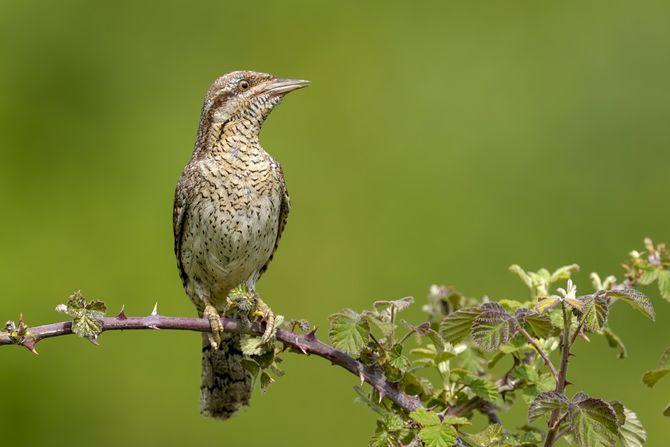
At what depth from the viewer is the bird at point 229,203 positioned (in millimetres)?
3824

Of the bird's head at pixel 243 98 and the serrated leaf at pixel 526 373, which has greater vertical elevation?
the bird's head at pixel 243 98

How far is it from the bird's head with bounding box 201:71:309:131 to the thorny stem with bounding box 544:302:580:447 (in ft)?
6.69

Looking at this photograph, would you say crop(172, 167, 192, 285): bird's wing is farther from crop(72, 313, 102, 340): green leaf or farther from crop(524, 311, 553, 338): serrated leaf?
crop(524, 311, 553, 338): serrated leaf

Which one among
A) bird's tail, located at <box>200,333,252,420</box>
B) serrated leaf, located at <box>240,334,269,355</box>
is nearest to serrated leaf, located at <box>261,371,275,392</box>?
serrated leaf, located at <box>240,334,269,355</box>

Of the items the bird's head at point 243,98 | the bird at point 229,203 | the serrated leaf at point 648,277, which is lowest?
the serrated leaf at point 648,277

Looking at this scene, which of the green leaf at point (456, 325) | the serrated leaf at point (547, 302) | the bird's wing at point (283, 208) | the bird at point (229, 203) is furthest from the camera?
the bird's wing at point (283, 208)

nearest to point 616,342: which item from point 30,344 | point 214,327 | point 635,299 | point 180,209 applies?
point 635,299

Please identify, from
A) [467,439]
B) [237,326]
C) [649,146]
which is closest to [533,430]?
[467,439]

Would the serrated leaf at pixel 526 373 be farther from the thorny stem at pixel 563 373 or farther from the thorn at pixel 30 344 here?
the thorn at pixel 30 344

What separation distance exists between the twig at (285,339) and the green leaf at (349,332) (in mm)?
101

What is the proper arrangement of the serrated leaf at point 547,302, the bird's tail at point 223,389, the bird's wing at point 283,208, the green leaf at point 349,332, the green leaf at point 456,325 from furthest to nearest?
the bird's wing at point 283,208 → the bird's tail at point 223,389 → the green leaf at point 349,332 → the green leaf at point 456,325 → the serrated leaf at point 547,302

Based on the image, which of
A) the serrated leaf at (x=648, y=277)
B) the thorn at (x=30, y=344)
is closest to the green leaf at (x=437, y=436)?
the serrated leaf at (x=648, y=277)

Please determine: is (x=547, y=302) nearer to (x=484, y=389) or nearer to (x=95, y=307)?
(x=484, y=389)

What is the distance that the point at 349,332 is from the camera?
2.37 m
